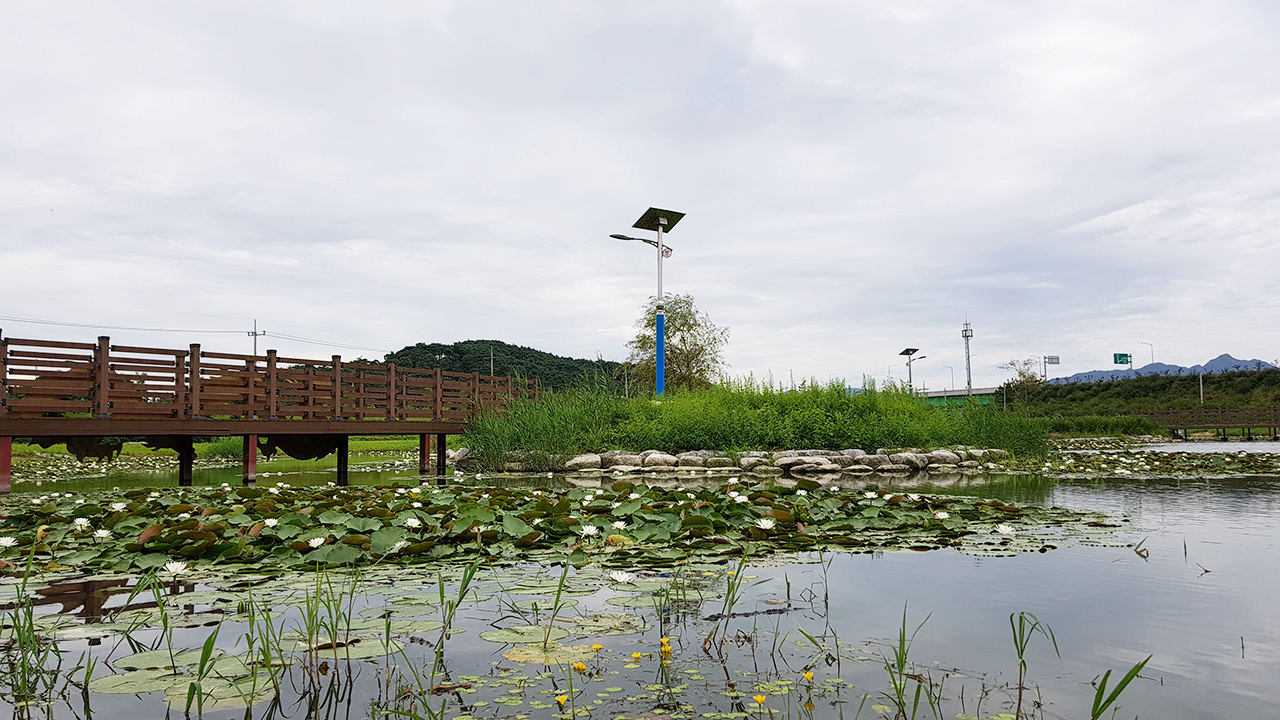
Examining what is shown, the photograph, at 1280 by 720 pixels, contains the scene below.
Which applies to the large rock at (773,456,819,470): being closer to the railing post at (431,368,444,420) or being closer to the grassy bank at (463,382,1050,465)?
the grassy bank at (463,382,1050,465)

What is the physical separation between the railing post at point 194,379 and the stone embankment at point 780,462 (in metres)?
5.91

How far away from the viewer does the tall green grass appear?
40.7ft

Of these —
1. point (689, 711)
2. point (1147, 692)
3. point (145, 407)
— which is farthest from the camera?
point (145, 407)

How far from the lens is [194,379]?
1130 cm

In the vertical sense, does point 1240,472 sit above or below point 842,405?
below

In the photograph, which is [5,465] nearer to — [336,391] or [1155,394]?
[336,391]

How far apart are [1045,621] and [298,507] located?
14.6 ft

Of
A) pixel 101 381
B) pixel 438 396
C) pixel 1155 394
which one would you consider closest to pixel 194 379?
pixel 101 381

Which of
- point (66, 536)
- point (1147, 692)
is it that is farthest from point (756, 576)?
point (66, 536)

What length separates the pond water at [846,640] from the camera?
65.1 inches

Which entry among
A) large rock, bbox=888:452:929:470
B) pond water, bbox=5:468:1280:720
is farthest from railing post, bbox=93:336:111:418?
large rock, bbox=888:452:929:470

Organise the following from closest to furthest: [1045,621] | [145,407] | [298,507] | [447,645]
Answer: [447,645], [1045,621], [298,507], [145,407]

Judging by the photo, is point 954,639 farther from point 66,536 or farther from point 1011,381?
point 1011,381

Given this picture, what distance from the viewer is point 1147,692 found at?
5.62 feet
